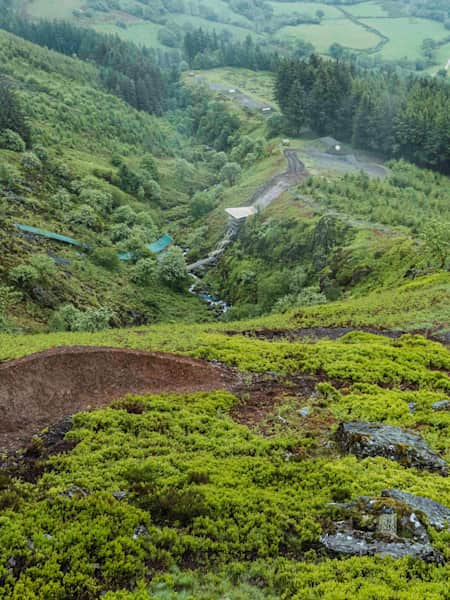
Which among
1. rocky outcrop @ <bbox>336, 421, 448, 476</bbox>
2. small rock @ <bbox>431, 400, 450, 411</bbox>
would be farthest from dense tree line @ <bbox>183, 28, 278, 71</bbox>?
rocky outcrop @ <bbox>336, 421, 448, 476</bbox>

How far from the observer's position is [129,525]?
14352 millimetres

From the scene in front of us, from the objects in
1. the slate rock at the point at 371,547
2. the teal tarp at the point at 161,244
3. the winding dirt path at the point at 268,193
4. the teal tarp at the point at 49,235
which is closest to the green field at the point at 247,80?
the winding dirt path at the point at 268,193

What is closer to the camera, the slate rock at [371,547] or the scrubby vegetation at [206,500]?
the scrubby vegetation at [206,500]

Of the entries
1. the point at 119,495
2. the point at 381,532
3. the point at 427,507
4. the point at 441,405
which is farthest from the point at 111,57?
the point at 381,532

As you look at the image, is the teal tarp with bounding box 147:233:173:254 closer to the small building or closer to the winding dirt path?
the winding dirt path

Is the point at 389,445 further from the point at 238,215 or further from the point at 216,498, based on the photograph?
the point at 238,215

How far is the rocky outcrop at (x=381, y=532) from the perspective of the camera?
13.9 meters

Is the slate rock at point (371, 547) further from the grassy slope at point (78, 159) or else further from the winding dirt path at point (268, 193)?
the winding dirt path at point (268, 193)

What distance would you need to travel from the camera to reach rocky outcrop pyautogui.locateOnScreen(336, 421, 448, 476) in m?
18.6

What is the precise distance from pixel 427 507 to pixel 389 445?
3.70 m

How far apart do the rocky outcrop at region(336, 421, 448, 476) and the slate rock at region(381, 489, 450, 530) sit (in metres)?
2.59

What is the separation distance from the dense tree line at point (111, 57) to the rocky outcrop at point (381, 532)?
153908mm

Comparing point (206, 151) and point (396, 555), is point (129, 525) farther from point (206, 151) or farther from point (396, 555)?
point (206, 151)

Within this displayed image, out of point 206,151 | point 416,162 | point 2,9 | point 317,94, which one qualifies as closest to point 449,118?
point 416,162
